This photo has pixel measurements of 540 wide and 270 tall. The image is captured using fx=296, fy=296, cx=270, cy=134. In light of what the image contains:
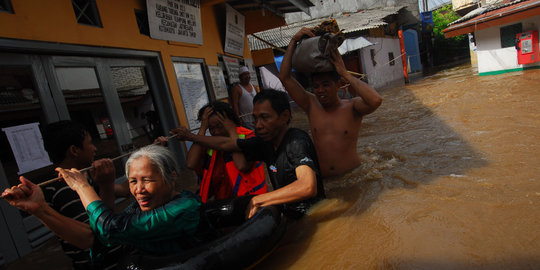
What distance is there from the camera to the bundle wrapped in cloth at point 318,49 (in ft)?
8.42

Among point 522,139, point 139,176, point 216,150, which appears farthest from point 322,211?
point 522,139

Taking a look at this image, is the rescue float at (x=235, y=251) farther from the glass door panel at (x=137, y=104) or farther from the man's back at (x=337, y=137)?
the glass door panel at (x=137, y=104)

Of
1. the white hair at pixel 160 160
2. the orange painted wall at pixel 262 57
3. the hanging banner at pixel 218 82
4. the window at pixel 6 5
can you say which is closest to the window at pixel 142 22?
the hanging banner at pixel 218 82

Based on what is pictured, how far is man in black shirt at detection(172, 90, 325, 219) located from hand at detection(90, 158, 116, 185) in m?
0.72

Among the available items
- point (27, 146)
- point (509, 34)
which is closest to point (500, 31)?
point (509, 34)

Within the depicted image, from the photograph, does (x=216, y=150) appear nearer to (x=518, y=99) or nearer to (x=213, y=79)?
(x=213, y=79)

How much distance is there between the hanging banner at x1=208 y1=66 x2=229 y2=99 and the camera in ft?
20.2

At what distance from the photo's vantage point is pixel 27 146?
2809 millimetres

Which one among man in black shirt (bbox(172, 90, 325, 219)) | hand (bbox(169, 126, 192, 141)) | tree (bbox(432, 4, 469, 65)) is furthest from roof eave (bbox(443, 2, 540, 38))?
tree (bbox(432, 4, 469, 65))

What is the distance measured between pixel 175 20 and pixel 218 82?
169cm

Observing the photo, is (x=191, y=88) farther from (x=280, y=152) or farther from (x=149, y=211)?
(x=149, y=211)

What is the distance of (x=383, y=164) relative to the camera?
335cm

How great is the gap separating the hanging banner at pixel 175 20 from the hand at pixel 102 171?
10.6 feet

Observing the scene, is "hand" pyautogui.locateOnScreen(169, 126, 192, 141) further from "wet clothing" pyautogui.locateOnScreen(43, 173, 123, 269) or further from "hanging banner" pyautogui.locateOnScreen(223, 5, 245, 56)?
"hanging banner" pyautogui.locateOnScreen(223, 5, 245, 56)
